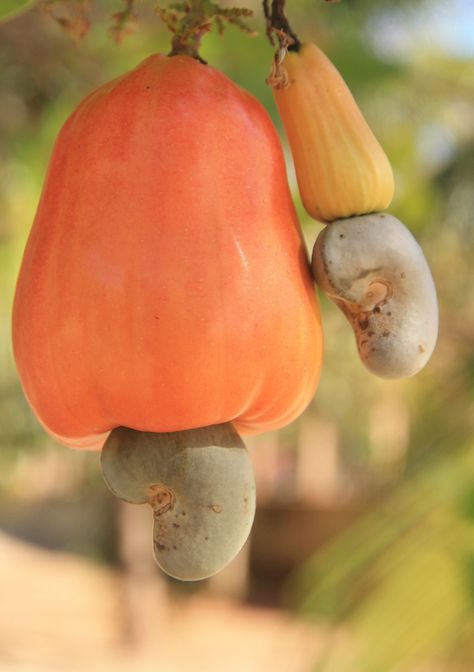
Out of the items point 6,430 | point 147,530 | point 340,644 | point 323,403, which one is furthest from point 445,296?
point 147,530

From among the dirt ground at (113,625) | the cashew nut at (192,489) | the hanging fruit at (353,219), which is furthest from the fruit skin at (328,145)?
the dirt ground at (113,625)

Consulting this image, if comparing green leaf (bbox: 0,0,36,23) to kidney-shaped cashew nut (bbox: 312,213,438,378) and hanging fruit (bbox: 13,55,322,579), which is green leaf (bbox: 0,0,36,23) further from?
kidney-shaped cashew nut (bbox: 312,213,438,378)

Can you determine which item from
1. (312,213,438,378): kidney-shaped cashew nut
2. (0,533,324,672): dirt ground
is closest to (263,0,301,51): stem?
(312,213,438,378): kidney-shaped cashew nut

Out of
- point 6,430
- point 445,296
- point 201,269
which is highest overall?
point 6,430

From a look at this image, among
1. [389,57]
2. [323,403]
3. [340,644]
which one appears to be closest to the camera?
[389,57]

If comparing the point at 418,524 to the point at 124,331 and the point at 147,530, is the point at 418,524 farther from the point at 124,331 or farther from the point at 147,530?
the point at 147,530

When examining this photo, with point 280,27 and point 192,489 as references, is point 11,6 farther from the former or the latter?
point 192,489
